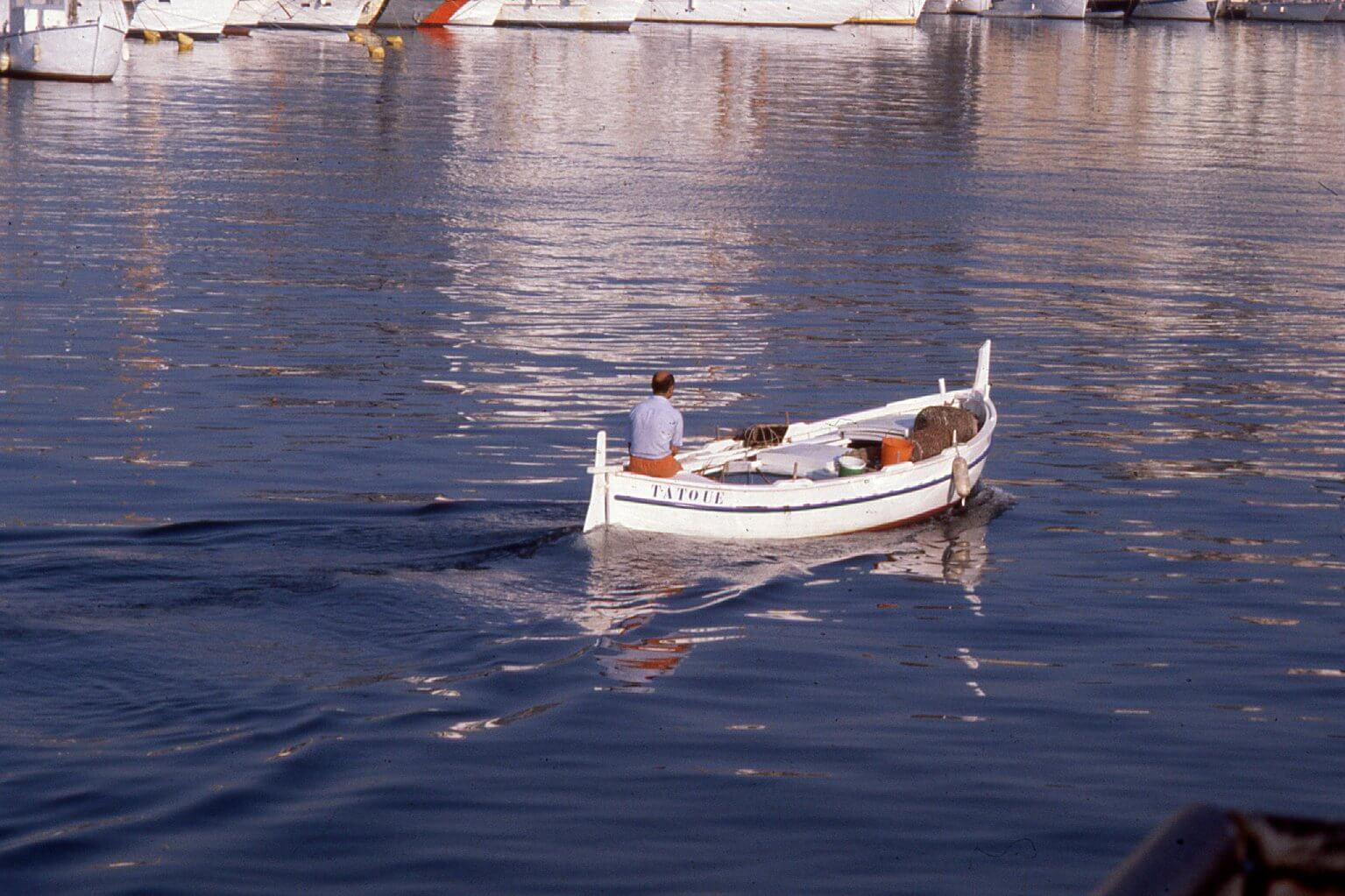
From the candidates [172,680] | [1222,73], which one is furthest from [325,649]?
[1222,73]

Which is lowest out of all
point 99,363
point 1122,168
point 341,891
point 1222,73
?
point 341,891

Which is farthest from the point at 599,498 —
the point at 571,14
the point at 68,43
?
the point at 571,14

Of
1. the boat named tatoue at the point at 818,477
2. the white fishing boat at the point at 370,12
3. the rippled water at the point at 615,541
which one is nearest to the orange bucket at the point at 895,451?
the boat named tatoue at the point at 818,477

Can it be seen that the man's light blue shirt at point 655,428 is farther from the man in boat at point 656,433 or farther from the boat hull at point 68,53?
the boat hull at point 68,53

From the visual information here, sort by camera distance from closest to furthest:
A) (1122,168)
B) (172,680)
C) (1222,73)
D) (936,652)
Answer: (172,680) < (936,652) < (1122,168) < (1222,73)

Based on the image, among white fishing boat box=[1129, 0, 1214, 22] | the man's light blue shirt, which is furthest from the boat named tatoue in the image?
white fishing boat box=[1129, 0, 1214, 22]

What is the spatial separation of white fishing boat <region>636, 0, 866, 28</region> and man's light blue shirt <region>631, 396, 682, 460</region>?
11070 cm

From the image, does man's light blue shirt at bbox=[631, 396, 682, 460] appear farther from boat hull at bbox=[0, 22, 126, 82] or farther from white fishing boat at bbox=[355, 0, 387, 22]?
white fishing boat at bbox=[355, 0, 387, 22]

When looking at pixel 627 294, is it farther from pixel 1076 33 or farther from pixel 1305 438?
pixel 1076 33

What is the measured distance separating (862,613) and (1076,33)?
126342mm

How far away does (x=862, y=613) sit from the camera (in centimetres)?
1798

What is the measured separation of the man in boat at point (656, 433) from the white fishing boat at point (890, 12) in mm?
121168

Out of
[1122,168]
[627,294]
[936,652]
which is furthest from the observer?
[1122,168]

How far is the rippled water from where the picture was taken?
12.8 m
